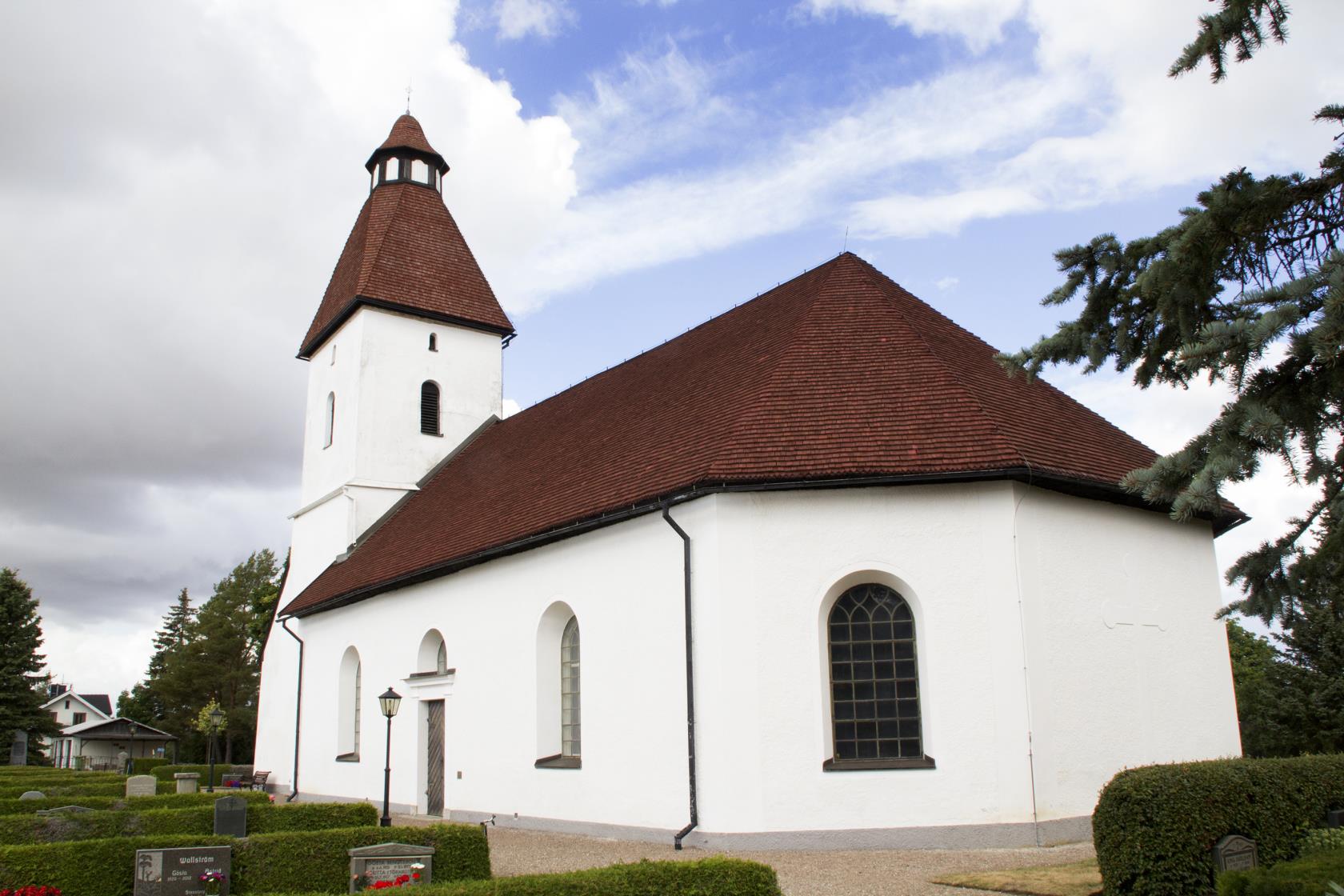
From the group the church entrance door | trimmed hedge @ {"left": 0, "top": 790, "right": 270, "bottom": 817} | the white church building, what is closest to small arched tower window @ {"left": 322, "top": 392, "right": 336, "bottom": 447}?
the white church building

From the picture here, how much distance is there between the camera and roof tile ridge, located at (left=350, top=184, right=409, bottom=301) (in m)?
25.9

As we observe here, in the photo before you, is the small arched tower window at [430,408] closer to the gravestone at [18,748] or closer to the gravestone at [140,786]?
the gravestone at [140,786]

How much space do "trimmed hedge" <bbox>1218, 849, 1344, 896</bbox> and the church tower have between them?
21101 mm

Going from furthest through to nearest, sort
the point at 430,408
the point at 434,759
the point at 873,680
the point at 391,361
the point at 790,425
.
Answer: the point at 430,408
the point at 391,361
the point at 434,759
the point at 790,425
the point at 873,680

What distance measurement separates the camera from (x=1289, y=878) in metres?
6.68

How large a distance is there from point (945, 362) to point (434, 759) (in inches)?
463

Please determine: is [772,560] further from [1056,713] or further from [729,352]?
[729,352]

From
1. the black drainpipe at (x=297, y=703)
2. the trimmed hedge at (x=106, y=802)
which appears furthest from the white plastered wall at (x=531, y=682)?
the trimmed hedge at (x=106, y=802)

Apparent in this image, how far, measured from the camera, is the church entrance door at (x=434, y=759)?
19094mm

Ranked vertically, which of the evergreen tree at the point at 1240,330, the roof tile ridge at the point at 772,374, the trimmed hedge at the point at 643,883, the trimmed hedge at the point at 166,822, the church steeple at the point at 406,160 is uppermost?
the church steeple at the point at 406,160

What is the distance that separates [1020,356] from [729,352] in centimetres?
→ 1095

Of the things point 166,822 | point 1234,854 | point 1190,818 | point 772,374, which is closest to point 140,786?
point 166,822

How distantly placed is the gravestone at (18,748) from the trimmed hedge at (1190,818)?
54484 millimetres

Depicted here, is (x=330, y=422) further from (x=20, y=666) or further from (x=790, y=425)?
(x=20, y=666)
